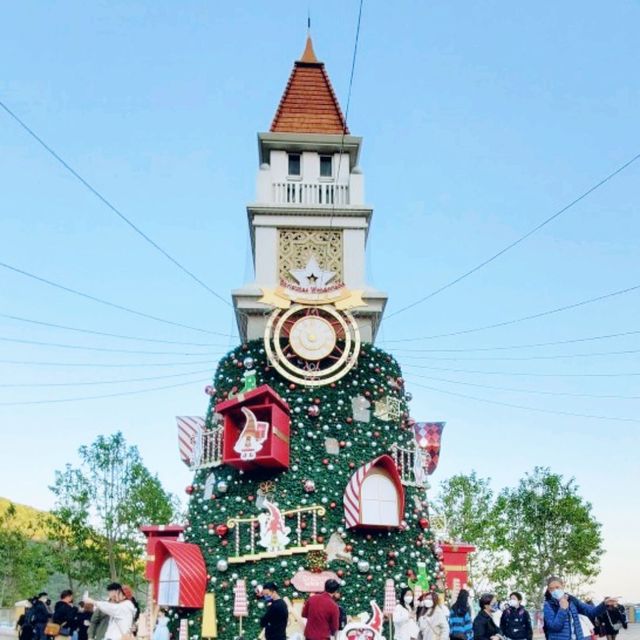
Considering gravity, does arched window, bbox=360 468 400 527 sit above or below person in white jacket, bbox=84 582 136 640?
above

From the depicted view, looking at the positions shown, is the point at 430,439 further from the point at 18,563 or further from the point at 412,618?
the point at 18,563

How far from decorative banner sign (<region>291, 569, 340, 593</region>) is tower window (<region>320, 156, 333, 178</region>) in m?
11.7

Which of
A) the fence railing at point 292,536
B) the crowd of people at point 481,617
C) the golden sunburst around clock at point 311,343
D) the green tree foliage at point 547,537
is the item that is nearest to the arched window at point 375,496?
the fence railing at point 292,536

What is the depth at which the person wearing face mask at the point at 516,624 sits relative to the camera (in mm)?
11211

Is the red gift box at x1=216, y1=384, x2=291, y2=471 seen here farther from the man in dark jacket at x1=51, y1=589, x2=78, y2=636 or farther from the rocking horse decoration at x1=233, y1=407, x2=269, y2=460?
the man in dark jacket at x1=51, y1=589, x2=78, y2=636

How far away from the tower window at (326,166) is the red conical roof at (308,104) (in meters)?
0.86

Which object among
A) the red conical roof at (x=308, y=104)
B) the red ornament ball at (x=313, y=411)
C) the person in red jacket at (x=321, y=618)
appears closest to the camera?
the person in red jacket at (x=321, y=618)

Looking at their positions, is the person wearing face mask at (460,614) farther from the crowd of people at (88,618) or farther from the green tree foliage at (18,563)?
the green tree foliage at (18,563)

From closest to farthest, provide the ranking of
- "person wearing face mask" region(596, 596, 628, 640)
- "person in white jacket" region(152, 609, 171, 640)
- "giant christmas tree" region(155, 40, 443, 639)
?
"person wearing face mask" region(596, 596, 628, 640), "person in white jacket" region(152, 609, 171, 640), "giant christmas tree" region(155, 40, 443, 639)

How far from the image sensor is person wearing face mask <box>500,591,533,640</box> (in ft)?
36.8

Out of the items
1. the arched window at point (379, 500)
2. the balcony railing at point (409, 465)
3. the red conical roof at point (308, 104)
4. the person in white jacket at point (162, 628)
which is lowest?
the person in white jacket at point (162, 628)

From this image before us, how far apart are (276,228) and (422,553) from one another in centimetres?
971

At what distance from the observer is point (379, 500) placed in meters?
18.4

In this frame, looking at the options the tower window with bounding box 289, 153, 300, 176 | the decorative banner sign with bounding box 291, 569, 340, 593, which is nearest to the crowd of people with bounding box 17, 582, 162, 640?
the decorative banner sign with bounding box 291, 569, 340, 593
